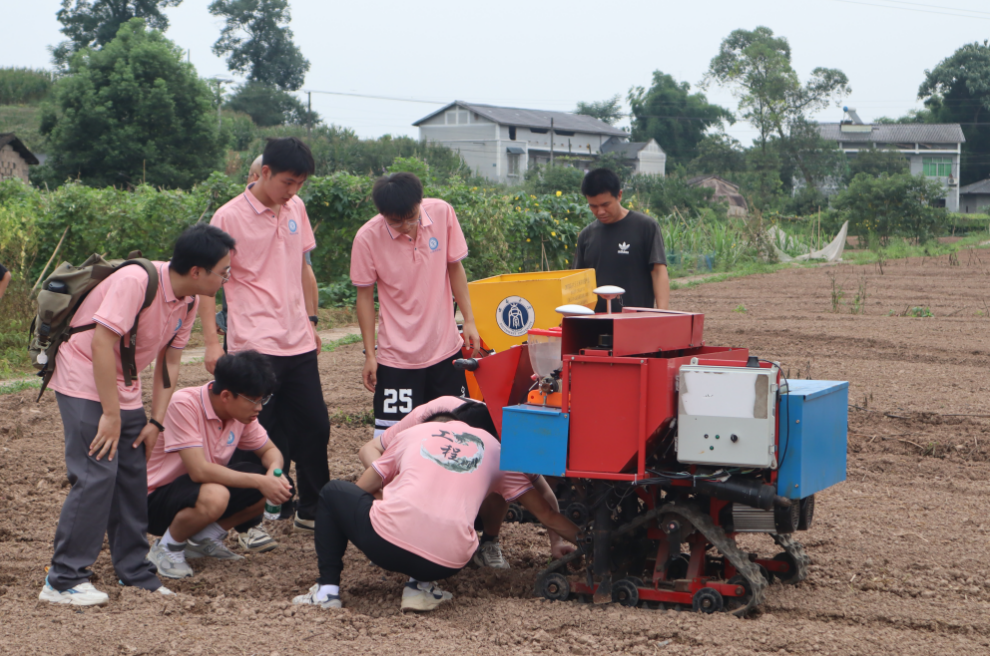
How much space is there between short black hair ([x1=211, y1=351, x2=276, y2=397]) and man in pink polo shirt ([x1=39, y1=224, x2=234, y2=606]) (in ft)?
0.98

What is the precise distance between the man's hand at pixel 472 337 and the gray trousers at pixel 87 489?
1619 mm

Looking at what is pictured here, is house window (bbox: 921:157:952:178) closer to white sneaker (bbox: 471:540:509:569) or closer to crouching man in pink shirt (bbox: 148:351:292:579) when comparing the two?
white sneaker (bbox: 471:540:509:569)

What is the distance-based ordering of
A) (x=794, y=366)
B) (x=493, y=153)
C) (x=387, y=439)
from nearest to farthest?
(x=387, y=439)
(x=794, y=366)
(x=493, y=153)

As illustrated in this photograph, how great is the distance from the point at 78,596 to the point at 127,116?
27.2 m

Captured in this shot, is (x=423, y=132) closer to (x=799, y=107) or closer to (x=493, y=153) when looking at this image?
(x=493, y=153)

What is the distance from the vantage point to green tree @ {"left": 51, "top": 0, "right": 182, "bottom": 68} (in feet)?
151

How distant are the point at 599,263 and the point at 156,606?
9.33 feet

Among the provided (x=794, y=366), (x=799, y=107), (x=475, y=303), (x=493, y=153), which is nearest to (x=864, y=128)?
(x=799, y=107)

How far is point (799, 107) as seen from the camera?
1951 inches

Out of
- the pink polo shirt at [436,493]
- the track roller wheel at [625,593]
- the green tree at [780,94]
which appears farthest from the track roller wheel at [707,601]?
the green tree at [780,94]

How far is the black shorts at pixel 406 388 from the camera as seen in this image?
427 cm

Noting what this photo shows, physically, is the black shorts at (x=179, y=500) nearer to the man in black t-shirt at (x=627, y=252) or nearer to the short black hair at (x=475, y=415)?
the short black hair at (x=475, y=415)

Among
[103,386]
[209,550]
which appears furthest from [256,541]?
[103,386]

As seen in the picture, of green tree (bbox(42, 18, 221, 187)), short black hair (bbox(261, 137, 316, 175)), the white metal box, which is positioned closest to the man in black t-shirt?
short black hair (bbox(261, 137, 316, 175))
